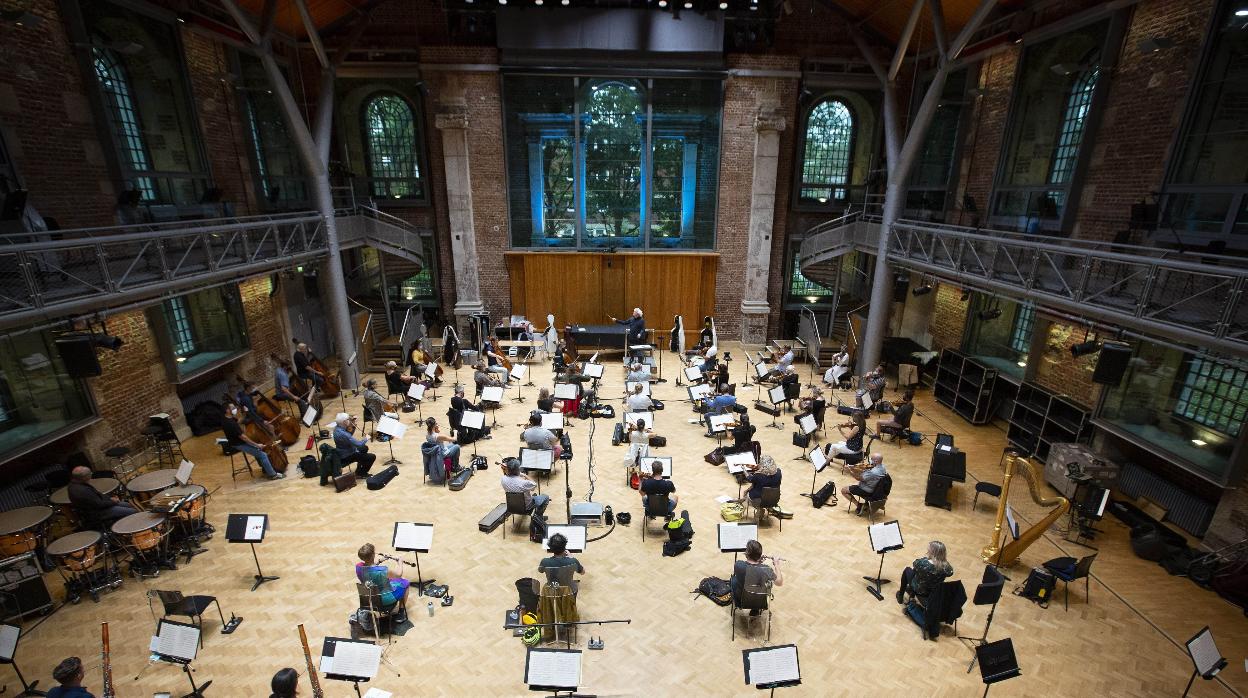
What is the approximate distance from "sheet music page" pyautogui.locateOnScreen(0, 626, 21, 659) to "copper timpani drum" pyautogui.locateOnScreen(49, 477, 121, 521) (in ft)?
10.8

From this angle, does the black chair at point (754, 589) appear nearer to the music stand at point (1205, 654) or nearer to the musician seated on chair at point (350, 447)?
the music stand at point (1205, 654)

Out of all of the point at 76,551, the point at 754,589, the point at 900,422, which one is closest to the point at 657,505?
the point at 754,589

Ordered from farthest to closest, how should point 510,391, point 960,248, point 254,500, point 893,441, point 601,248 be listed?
point 601,248
point 510,391
point 893,441
point 960,248
point 254,500

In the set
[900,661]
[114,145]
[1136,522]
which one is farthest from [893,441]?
[114,145]

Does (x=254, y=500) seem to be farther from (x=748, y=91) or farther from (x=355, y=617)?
(x=748, y=91)

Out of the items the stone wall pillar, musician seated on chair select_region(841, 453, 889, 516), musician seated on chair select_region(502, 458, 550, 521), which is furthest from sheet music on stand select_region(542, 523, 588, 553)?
the stone wall pillar

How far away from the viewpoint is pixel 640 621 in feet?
24.8

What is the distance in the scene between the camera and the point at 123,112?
11398mm

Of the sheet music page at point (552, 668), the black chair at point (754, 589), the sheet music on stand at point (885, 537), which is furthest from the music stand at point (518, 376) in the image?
the sheet music page at point (552, 668)

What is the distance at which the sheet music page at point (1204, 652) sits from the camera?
223 inches

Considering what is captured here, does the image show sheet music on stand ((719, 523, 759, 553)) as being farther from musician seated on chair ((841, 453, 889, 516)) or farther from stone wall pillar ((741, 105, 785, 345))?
stone wall pillar ((741, 105, 785, 345))

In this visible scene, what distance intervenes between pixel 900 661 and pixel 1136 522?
6.07 m

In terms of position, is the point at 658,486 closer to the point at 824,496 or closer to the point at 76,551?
the point at 824,496

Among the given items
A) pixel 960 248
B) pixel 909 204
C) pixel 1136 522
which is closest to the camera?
pixel 1136 522
